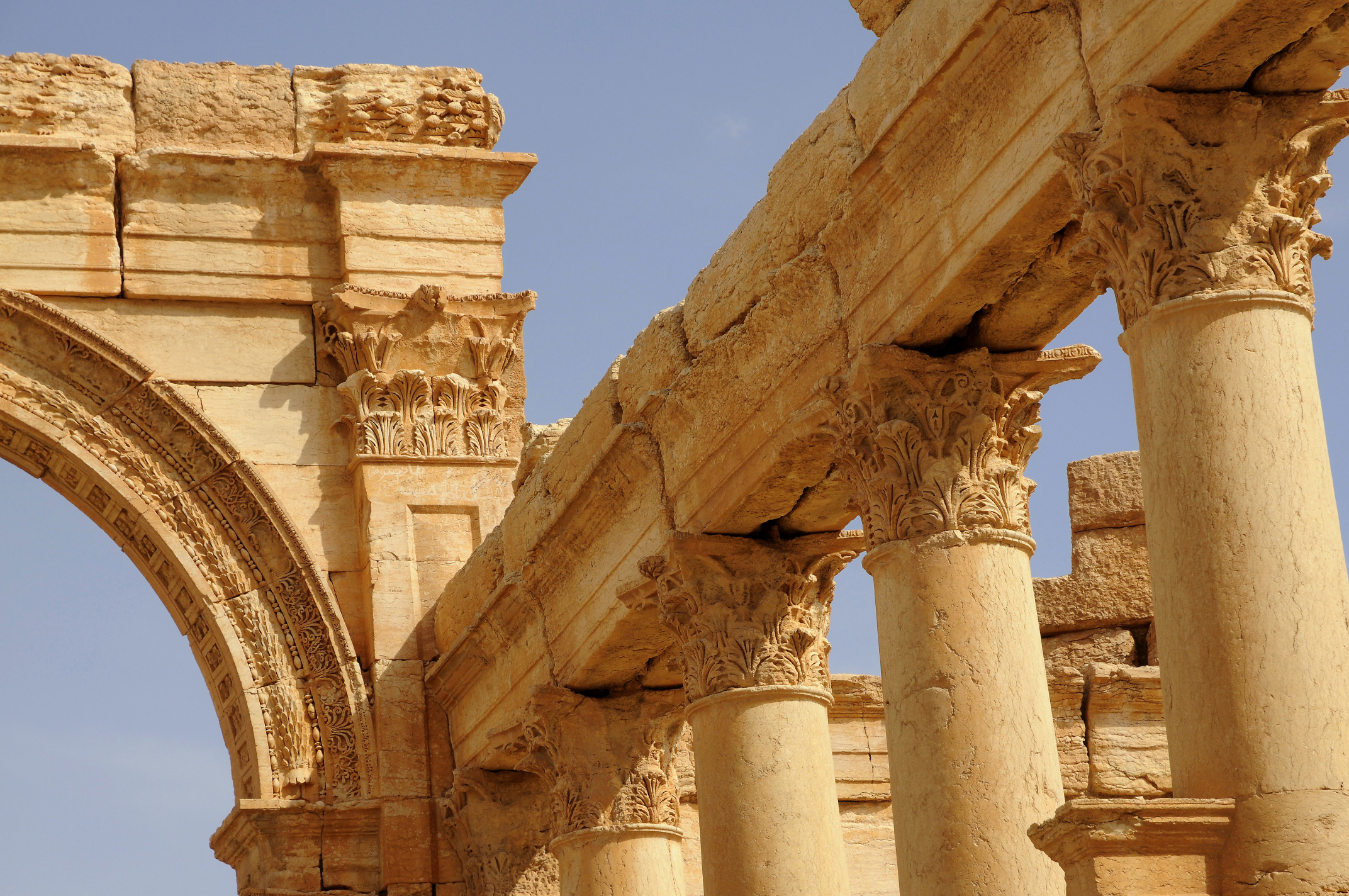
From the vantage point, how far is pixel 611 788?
31.0 ft

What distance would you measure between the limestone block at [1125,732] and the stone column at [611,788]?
9.91 ft

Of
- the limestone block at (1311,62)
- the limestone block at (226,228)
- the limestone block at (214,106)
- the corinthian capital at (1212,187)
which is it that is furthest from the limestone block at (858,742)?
Answer: the limestone block at (1311,62)

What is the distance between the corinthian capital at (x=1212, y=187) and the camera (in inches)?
194

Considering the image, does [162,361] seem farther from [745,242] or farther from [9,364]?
[745,242]

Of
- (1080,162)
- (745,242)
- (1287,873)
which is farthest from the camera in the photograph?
(745,242)

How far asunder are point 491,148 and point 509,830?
4.25m

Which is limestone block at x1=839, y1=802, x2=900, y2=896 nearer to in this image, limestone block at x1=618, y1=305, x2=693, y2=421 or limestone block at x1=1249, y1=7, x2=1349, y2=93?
limestone block at x1=618, y1=305, x2=693, y2=421

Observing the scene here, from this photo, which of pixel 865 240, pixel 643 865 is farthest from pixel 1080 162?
pixel 643 865

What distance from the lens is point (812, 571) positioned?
8.04 metres

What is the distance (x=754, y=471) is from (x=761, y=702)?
0.98 metres

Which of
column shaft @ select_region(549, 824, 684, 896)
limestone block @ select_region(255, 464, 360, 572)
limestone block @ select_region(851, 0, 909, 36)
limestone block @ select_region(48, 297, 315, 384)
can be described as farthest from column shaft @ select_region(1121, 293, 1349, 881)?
limestone block @ select_region(48, 297, 315, 384)

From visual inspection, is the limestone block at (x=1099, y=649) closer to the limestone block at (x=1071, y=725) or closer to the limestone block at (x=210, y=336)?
the limestone block at (x=1071, y=725)

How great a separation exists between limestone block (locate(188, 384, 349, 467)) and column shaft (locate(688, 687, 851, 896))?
4357mm

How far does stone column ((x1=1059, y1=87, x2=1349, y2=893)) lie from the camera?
14.8ft
